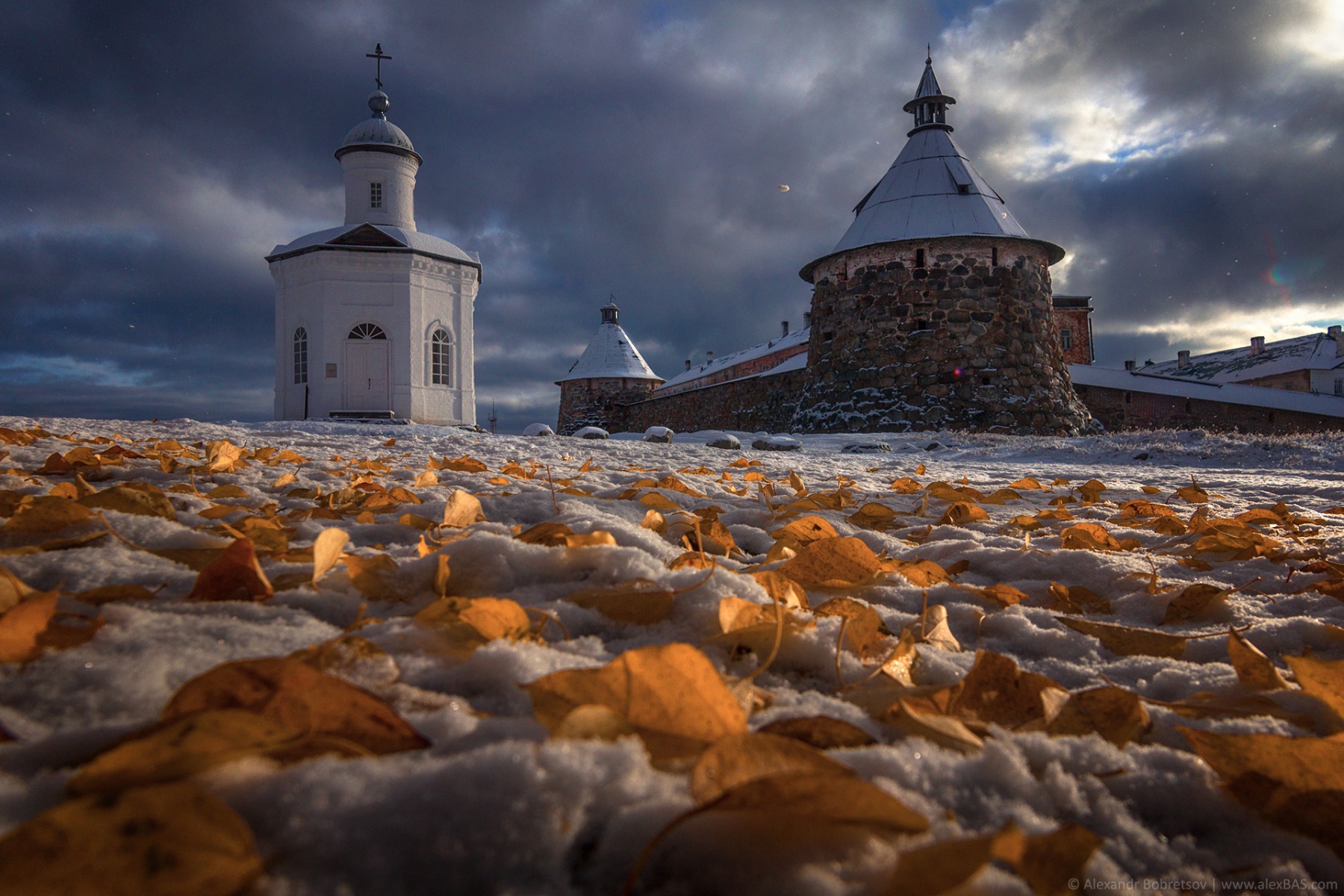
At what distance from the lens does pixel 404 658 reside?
2.36ft

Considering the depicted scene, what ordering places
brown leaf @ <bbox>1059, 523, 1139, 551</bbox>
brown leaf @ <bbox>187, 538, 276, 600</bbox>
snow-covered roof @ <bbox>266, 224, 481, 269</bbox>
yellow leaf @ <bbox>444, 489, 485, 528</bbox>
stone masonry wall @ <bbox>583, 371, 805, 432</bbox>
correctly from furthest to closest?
stone masonry wall @ <bbox>583, 371, 805, 432</bbox> < snow-covered roof @ <bbox>266, 224, 481, 269</bbox> < brown leaf @ <bbox>1059, 523, 1139, 551</bbox> < yellow leaf @ <bbox>444, 489, 485, 528</bbox> < brown leaf @ <bbox>187, 538, 276, 600</bbox>

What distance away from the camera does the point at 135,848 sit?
365 mm

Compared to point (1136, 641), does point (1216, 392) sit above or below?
above

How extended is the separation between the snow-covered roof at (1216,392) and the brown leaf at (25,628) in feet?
55.1

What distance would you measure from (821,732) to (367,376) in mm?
15438

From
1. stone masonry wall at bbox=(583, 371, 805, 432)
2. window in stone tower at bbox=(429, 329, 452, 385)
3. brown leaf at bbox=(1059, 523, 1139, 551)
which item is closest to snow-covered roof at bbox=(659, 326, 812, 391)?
stone masonry wall at bbox=(583, 371, 805, 432)

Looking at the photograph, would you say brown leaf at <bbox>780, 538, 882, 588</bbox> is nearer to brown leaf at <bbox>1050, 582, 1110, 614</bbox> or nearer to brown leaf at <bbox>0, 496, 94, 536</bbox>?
brown leaf at <bbox>1050, 582, 1110, 614</bbox>

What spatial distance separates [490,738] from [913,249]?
505 inches

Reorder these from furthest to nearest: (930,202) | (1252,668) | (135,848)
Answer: (930,202) < (1252,668) < (135,848)

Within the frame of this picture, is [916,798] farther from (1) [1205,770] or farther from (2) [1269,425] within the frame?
(2) [1269,425]

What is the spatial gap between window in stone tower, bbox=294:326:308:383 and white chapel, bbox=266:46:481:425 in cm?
2

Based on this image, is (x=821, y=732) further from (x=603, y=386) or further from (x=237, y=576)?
(x=603, y=386)

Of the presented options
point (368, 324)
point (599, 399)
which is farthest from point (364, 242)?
point (599, 399)

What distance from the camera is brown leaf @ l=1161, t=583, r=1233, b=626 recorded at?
118 cm
